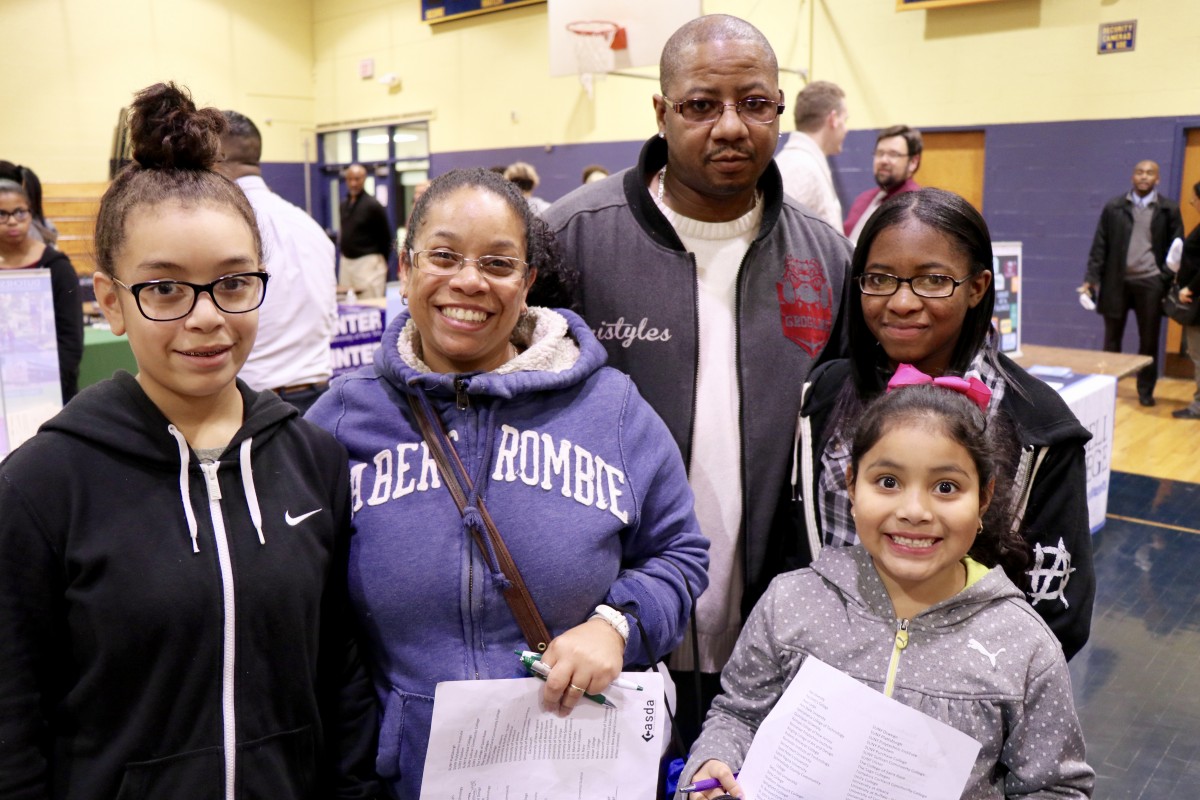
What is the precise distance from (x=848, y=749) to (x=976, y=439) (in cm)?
47

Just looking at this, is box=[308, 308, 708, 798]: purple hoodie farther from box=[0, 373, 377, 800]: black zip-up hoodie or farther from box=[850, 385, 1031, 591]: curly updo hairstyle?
box=[850, 385, 1031, 591]: curly updo hairstyle

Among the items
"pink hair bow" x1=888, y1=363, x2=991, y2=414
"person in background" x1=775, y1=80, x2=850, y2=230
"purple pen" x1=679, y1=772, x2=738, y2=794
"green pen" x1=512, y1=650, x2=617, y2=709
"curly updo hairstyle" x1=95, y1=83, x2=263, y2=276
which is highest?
"person in background" x1=775, y1=80, x2=850, y2=230

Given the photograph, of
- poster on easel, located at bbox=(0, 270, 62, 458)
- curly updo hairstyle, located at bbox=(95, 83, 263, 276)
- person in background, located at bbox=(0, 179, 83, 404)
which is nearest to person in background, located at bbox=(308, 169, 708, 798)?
curly updo hairstyle, located at bbox=(95, 83, 263, 276)

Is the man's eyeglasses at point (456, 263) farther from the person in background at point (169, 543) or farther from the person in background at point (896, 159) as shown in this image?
the person in background at point (896, 159)

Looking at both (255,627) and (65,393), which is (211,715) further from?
(65,393)

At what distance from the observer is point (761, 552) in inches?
75.1

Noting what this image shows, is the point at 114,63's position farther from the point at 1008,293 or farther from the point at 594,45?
the point at 1008,293

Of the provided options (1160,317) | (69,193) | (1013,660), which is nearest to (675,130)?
(1013,660)

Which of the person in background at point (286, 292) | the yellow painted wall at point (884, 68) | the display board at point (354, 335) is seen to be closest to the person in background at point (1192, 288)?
the yellow painted wall at point (884, 68)

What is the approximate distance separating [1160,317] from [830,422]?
7354mm

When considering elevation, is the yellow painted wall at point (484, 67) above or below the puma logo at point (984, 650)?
above

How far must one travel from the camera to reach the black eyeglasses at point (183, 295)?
1201mm

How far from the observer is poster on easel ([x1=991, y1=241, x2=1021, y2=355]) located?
4391 mm

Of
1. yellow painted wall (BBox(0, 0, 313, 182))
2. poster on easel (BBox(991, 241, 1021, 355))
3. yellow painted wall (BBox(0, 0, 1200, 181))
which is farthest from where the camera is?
yellow painted wall (BBox(0, 0, 313, 182))
